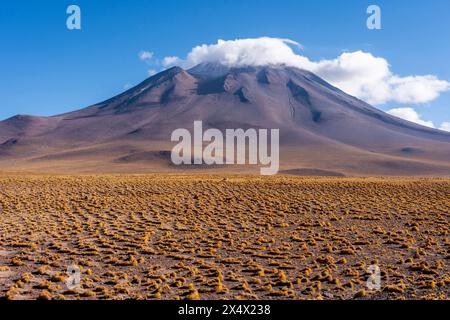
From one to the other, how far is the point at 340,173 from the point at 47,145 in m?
122

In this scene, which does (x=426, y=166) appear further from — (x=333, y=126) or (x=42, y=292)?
(x=42, y=292)

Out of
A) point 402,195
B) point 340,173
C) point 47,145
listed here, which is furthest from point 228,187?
point 47,145

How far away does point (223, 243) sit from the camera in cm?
1811

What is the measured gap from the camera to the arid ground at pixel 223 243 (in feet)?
40.1

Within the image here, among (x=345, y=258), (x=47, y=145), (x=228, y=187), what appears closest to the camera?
(x=345, y=258)

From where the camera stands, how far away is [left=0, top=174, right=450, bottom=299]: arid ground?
12.2 meters

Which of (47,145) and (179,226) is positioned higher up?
(47,145)

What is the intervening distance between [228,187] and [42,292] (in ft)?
84.7

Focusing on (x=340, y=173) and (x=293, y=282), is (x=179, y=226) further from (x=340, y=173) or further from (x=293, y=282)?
(x=340, y=173)

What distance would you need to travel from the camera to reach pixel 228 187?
120 feet

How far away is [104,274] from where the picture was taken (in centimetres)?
Answer: 1336

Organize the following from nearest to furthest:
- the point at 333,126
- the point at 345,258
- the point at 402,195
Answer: the point at 345,258
the point at 402,195
the point at 333,126

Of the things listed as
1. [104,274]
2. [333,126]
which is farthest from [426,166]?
[104,274]

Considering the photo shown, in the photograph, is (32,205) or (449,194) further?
(449,194)
